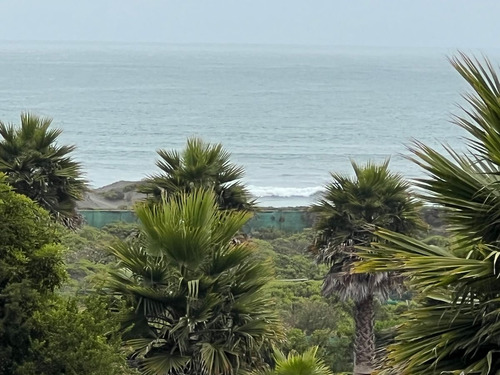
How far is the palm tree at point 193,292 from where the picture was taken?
10.3 m

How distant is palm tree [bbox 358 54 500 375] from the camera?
19.0 ft

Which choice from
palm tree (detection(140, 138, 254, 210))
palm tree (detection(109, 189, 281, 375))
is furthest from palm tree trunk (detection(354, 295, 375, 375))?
palm tree (detection(109, 189, 281, 375))

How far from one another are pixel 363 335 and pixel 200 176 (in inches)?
191

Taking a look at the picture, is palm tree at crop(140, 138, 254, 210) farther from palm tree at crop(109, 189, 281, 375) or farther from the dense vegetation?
palm tree at crop(109, 189, 281, 375)

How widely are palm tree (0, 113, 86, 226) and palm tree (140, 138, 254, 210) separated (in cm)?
178

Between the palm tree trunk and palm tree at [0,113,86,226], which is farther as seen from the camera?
the palm tree trunk

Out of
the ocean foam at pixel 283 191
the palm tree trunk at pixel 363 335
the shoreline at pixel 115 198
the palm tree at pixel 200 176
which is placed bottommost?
the palm tree trunk at pixel 363 335

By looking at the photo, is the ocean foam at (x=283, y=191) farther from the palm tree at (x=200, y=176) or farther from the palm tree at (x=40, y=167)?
the palm tree at (x=200, y=176)

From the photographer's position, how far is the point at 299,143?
A: 9962cm

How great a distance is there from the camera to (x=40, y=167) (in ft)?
56.2

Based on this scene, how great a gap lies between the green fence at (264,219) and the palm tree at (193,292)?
2543 centimetres

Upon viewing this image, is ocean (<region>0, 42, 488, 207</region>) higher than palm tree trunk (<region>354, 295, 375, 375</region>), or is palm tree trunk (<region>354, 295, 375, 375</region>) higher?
ocean (<region>0, 42, 488, 207</region>)

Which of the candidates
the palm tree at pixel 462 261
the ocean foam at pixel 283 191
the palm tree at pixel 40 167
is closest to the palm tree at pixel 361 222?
the palm tree at pixel 40 167

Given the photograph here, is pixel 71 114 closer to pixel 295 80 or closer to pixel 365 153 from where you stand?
pixel 365 153
